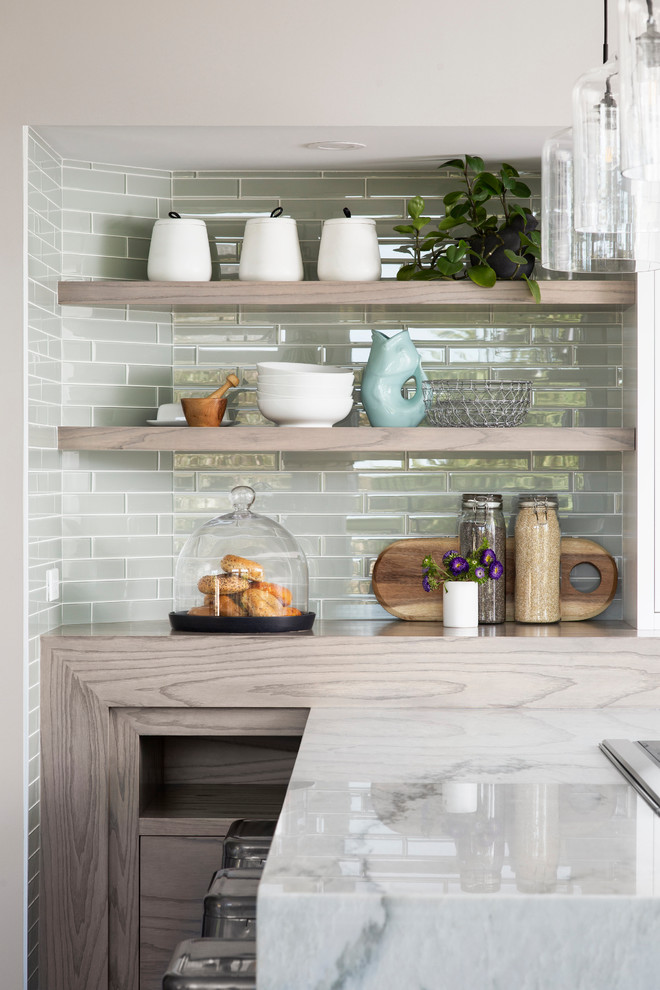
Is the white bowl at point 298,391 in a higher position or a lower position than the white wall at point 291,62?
lower

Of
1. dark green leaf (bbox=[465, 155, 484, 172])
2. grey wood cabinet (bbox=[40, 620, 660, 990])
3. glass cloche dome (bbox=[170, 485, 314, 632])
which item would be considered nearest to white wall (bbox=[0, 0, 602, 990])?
dark green leaf (bbox=[465, 155, 484, 172])

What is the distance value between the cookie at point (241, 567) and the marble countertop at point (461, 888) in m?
1.04

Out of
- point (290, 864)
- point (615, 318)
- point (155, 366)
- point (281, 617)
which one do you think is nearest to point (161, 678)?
point (281, 617)

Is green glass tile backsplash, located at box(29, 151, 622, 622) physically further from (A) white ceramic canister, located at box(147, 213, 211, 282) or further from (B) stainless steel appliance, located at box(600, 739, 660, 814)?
(B) stainless steel appliance, located at box(600, 739, 660, 814)

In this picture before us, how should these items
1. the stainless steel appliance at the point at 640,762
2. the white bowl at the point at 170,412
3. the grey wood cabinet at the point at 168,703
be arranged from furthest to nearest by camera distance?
1. the white bowl at the point at 170,412
2. the grey wood cabinet at the point at 168,703
3. the stainless steel appliance at the point at 640,762

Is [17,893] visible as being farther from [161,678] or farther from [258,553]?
[258,553]

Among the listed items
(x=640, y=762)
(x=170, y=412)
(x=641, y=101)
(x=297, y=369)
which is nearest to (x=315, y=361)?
(x=297, y=369)

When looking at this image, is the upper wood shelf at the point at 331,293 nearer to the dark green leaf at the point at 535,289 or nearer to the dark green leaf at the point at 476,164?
the dark green leaf at the point at 535,289

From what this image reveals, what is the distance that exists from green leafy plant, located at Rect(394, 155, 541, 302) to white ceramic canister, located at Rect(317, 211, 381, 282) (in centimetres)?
9

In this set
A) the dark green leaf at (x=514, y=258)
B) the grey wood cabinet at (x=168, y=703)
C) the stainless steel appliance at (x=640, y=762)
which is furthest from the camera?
the dark green leaf at (x=514, y=258)

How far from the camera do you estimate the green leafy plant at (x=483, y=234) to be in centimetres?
289

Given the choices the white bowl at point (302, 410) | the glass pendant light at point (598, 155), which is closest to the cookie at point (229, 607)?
the white bowl at point (302, 410)

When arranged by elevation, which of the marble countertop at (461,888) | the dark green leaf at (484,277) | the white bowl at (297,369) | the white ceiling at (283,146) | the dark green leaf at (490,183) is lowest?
the marble countertop at (461,888)

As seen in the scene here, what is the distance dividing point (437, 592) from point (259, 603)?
56 cm
